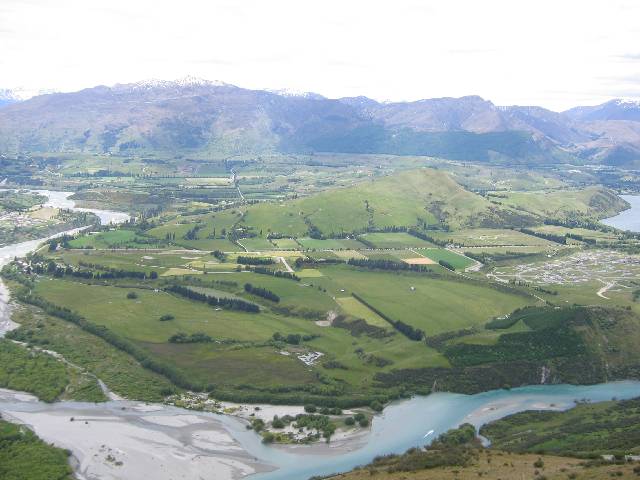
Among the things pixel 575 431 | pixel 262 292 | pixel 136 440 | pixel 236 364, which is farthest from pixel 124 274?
pixel 575 431

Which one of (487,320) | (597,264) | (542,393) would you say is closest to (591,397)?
(542,393)

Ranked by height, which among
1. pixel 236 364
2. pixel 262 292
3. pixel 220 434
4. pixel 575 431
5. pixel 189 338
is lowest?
pixel 575 431

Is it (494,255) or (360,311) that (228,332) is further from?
(494,255)

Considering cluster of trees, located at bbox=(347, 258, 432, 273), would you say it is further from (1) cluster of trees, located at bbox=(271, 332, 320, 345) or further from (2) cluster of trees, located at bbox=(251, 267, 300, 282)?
(1) cluster of trees, located at bbox=(271, 332, 320, 345)

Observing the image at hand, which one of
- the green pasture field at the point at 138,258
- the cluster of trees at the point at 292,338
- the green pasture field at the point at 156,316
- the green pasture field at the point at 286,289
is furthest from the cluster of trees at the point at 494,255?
the cluster of trees at the point at 292,338

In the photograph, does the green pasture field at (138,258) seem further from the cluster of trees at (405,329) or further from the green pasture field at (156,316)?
the cluster of trees at (405,329)

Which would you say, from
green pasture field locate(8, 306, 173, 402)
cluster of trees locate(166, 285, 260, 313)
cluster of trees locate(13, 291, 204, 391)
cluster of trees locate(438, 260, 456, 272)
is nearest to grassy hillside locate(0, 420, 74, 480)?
green pasture field locate(8, 306, 173, 402)
